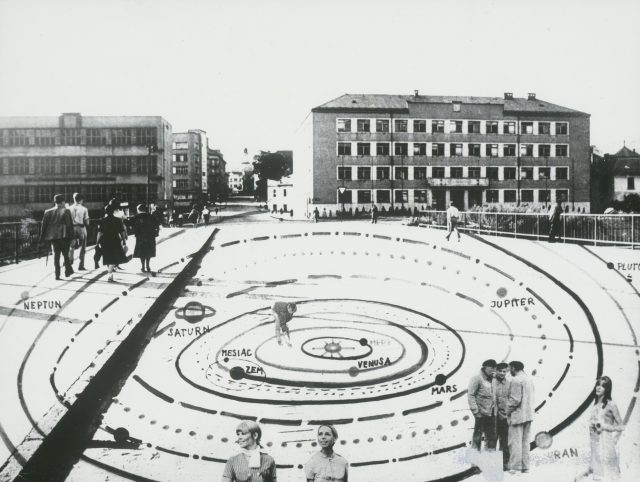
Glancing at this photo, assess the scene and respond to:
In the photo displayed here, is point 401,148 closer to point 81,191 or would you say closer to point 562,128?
point 562,128

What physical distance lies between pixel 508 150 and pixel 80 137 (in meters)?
2.61

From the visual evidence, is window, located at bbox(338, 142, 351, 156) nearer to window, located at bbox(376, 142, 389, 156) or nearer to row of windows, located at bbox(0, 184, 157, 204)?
window, located at bbox(376, 142, 389, 156)

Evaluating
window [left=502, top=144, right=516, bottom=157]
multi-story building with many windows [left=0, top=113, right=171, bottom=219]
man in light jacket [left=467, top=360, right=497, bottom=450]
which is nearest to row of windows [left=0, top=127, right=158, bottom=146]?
multi-story building with many windows [left=0, top=113, right=171, bottom=219]

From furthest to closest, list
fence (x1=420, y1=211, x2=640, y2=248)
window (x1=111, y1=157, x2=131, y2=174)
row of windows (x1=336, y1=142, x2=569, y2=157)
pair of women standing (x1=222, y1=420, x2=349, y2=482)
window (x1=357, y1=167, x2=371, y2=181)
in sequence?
fence (x1=420, y1=211, x2=640, y2=248)
row of windows (x1=336, y1=142, x2=569, y2=157)
window (x1=357, y1=167, x2=371, y2=181)
window (x1=111, y1=157, x2=131, y2=174)
pair of women standing (x1=222, y1=420, x2=349, y2=482)

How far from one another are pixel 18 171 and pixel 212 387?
1.71 metres

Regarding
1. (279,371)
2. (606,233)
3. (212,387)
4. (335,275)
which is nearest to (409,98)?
(335,275)

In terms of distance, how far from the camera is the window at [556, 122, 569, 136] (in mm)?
2992

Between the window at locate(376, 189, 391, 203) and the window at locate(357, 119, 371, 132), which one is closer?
the window at locate(376, 189, 391, 203)

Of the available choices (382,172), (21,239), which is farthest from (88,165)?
(382,172)

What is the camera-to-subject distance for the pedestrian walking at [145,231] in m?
2.66

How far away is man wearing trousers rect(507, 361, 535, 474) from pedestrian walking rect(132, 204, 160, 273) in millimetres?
2300

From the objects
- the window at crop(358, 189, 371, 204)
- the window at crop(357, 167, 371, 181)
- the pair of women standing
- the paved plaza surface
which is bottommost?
the pair of women standing

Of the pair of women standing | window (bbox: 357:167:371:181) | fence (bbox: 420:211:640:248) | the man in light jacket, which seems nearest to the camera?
the pair of women standing

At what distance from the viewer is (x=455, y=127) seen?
2979 mm
